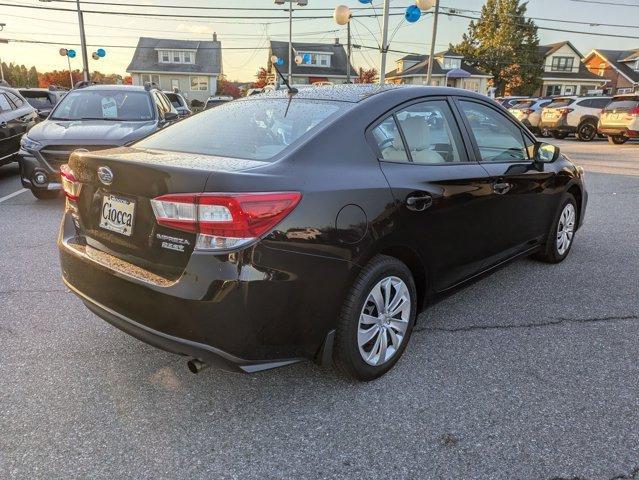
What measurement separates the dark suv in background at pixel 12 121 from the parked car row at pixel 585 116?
46.2 feet

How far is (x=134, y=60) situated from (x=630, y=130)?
154 ft

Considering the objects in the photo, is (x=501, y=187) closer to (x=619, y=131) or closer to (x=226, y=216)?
(x=226, y=216)

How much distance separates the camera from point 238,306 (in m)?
2.12

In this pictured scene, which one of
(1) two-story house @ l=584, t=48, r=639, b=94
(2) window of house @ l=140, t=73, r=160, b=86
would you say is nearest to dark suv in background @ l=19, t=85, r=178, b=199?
(2) window of house @ l=140, t=73, r=160, b=86

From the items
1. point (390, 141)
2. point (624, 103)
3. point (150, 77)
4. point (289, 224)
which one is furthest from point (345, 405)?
point (150, 77)

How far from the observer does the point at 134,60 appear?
5038cm

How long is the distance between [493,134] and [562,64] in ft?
197

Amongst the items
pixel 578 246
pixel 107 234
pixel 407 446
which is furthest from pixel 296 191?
pixel 578 246

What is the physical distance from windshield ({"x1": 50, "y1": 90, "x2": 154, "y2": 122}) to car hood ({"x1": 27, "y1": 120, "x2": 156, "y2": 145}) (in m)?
0.34

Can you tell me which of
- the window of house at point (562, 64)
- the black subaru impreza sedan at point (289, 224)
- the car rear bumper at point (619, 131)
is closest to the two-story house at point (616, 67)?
the window of house at point (562, 64)

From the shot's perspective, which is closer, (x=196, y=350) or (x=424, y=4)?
(x=196, y=350)

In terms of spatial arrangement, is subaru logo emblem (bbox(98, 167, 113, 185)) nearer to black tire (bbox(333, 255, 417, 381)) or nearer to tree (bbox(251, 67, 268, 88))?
black tire (bbox(333, 255, 417, 381))

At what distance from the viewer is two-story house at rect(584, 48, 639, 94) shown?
5688 centimetres

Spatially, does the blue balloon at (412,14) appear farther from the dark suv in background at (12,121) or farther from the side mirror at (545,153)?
the side mirror at (545,153)
